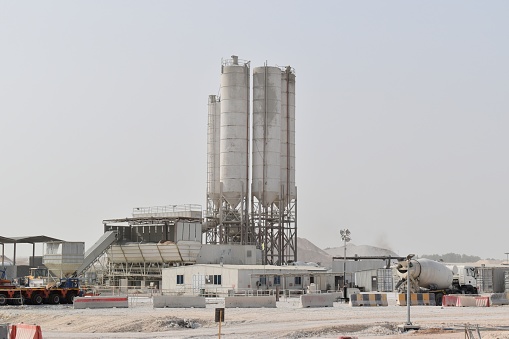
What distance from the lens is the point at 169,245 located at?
308 feet

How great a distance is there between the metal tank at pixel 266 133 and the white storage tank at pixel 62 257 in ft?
87.7

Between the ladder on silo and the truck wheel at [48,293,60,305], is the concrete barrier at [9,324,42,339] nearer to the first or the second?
the truck wheel at [48,293,60,305]

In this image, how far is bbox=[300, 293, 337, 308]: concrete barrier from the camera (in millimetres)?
61219

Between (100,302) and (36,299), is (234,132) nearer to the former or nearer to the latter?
(36,299)

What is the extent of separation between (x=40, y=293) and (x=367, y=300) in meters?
23.6

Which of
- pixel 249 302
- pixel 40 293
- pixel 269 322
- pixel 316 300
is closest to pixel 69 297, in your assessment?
pixel 40 293

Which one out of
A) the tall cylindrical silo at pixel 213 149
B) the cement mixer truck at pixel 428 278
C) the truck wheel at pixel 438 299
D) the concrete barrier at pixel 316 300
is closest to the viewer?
the concrete barrier at pixel 316 300

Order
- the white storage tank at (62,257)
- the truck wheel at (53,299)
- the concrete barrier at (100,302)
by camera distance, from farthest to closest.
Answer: the white storage tank at (62,257) → the truck wheel at (53,299) → the concrete barrier at (100,302)

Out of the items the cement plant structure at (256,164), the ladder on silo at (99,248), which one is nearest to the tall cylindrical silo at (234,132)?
the cement plant structure at (256,164)

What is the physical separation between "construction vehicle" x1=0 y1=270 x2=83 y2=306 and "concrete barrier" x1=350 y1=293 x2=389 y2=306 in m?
20.8

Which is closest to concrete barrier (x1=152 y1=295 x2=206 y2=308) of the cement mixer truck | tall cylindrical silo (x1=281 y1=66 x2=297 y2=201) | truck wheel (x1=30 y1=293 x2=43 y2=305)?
truck wheel (x1=30 y1=293 x2=43 y2=305)

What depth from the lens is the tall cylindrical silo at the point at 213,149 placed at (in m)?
104

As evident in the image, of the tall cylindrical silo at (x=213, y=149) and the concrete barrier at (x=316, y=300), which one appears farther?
the tall cylindrical silo at (x=213, y=149)

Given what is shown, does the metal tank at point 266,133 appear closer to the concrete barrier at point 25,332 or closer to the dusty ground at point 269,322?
the dusty ground at point 269,322
